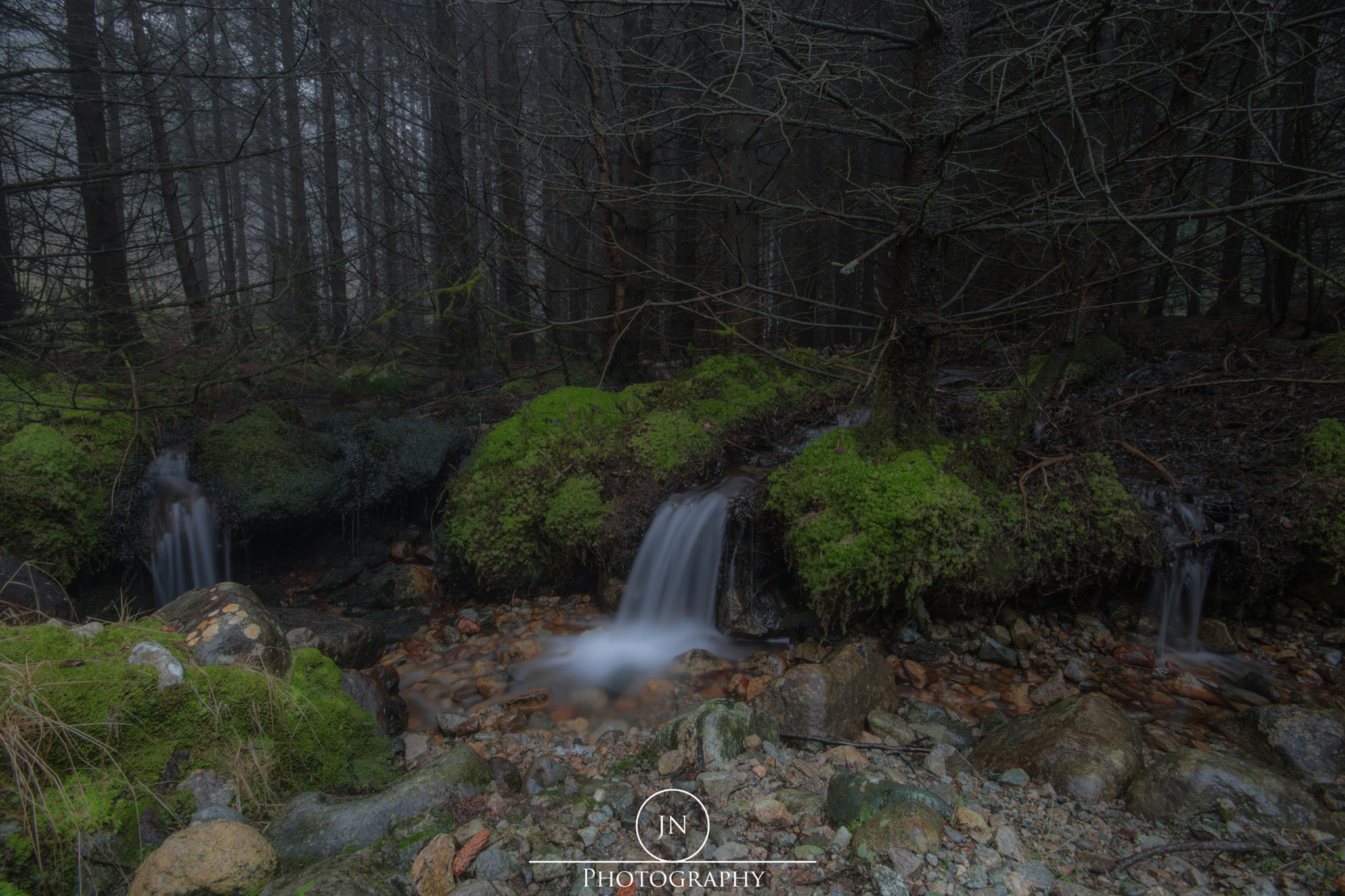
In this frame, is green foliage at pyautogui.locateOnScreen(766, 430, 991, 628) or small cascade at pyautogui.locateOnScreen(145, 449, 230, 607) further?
small cascade at pyautogui.locateOnScreen(145, 449, 230, 607)

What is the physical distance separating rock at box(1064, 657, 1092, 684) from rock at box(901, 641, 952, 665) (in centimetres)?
71

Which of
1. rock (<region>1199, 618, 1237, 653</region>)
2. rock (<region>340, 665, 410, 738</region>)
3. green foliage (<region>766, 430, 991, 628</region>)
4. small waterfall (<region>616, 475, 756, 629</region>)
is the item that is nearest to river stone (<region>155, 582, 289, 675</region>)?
rock (<region>340, 665, 410, 738</region>)

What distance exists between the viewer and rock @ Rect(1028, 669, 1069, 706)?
3.74 metres

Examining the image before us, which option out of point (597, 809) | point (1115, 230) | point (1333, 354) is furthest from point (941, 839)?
point (1333, 354)

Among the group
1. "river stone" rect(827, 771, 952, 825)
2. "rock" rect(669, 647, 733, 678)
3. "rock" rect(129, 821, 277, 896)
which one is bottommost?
"rock" rect(669, 647, 733, 678)

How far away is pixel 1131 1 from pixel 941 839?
146 inches

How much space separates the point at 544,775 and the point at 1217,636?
4.55 meters

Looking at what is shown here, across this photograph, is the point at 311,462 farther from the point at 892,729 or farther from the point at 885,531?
the point at 892,729

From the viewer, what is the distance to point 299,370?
9.78 metres

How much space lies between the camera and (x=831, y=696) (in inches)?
132

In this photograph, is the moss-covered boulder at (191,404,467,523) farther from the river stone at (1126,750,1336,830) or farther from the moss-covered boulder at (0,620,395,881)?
the river stone at (1126,750,1336,830)

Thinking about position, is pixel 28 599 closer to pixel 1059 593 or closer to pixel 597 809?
pixel 597 809

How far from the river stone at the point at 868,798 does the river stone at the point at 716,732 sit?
0.55 m

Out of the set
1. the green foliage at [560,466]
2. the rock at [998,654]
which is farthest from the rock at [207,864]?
the rock at [998,654]
